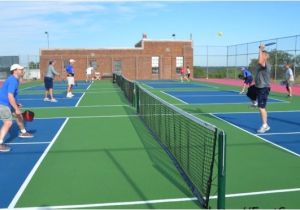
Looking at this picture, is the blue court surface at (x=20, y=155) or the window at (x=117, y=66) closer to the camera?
the blue court surface at (x=20, y=155)

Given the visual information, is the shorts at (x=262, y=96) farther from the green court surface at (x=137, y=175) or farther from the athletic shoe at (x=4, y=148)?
the athletic shoe at (x=4, y=148)

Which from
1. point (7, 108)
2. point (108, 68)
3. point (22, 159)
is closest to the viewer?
point (22, 159)

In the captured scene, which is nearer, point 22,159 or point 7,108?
point 22,159

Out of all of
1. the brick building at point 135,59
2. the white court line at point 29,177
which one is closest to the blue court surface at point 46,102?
the white court line at point 29,177

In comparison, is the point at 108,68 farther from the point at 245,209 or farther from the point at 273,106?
the point at 245,209

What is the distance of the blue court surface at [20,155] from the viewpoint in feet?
18.3

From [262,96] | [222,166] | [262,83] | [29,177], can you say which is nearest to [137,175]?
[29,177]

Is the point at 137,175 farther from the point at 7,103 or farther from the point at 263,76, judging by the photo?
the point at 263,76

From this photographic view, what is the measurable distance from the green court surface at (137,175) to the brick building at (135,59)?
38.9 m

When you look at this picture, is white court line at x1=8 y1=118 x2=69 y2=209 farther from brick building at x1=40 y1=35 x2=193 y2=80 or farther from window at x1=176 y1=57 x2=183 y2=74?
window at x1=176 y1=57 x2=183 y2=74

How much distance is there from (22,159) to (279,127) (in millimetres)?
6619

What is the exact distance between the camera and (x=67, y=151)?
7.76 metres

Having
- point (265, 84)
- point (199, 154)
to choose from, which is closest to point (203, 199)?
point (199, 154)

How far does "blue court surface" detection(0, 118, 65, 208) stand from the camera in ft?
18.3
